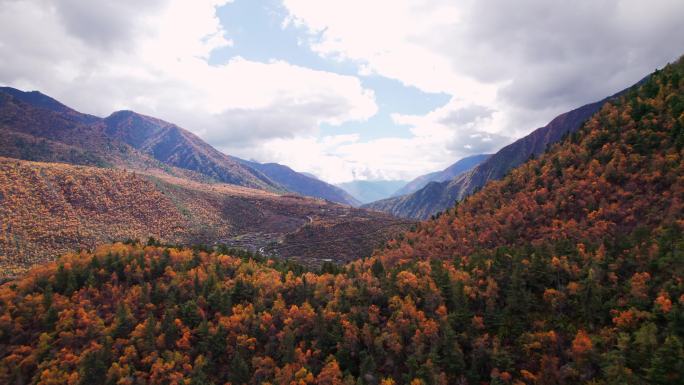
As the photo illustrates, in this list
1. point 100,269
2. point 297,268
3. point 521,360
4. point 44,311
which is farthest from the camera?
point 297,268

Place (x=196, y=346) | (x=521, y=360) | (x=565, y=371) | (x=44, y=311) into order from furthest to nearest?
(x=44, y=311) < (x=196, y=346) < (x=521, y=360) < (x=565, y=371)

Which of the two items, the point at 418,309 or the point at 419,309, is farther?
the point at 419,309

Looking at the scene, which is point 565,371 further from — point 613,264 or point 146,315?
point 146,315

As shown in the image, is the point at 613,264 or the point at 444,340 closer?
the point at 444,340

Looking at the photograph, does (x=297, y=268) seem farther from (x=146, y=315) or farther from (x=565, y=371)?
(x=565, y=371)

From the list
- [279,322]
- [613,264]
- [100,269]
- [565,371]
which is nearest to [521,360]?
[565,371]

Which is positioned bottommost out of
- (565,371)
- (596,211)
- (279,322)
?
(279,322)

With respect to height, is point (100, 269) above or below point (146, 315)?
above
